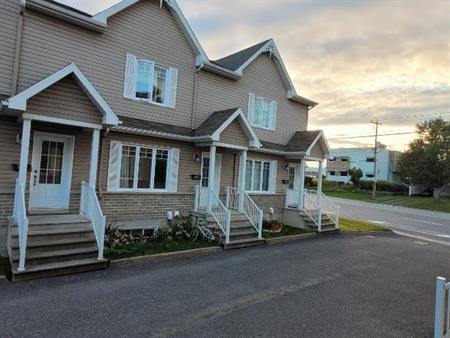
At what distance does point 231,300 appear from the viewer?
20.1 feet

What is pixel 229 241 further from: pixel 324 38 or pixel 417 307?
pixel 324 38

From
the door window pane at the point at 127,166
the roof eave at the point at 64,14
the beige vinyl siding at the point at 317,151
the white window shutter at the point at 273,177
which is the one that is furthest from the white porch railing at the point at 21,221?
the beige vinyl siding at the point at 317,151

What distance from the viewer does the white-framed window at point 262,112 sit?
48.1 feet

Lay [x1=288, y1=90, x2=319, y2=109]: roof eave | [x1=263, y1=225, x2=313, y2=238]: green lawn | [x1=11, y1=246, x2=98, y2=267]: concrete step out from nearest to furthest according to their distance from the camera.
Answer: [x1=11, y1=246, x2=98, y2=267]: concrete step, [x1=263, y1=225, x2=313, y2=238]: green lawn, [x1=288, y1=90, x2=319, y2=109]: roof eave

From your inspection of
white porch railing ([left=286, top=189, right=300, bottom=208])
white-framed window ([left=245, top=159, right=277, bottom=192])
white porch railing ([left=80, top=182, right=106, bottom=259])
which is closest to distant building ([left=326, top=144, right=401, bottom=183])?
white porch railing ([left=286, top=189, right=300, bottom=208])

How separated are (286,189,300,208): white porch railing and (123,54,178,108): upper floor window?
24.1ft

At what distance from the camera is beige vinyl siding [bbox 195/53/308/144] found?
12836 mm

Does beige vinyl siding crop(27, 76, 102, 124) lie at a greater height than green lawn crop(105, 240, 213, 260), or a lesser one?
greater

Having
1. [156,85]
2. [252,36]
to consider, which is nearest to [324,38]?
[252,36]

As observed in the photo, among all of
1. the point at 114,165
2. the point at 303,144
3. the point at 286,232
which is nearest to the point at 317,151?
the point at 303,144

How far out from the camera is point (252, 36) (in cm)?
1767

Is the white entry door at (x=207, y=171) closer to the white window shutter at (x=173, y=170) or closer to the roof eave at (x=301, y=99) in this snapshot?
the white window shutter at (x=173, y=170)

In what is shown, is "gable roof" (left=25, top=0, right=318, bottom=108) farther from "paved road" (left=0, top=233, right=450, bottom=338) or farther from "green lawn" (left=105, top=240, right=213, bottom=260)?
"paved road" (left=0, top=233, right=450, bottom=338)

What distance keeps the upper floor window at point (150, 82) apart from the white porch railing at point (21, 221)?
454cm
